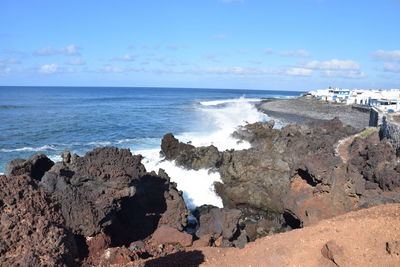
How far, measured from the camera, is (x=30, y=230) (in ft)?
17.8

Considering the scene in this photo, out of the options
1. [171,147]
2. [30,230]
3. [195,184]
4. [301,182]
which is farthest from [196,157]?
[30,230]

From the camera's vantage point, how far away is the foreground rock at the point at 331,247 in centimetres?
831

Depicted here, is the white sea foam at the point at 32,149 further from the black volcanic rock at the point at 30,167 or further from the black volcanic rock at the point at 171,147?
the black volcanic rock at the point at 30,167

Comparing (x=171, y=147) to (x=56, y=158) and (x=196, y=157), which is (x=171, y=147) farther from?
(x=56, y=158)

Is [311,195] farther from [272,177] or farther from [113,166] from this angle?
[113,166]

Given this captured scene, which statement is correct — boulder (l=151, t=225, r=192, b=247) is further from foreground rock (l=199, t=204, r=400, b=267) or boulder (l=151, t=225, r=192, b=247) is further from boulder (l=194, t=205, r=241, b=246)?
foreground rock (l=199, t=204, r=400, b=267)

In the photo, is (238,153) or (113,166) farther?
(238,153)

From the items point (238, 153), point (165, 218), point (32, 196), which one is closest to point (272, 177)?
point (238, 153)

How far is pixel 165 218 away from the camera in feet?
39.3

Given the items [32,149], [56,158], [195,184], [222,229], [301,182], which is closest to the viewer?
[222,229]

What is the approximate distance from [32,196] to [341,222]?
7.98m

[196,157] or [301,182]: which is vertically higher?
[301,182]

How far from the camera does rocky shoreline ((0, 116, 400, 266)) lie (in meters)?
5.80

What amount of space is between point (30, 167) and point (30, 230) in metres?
6.38
